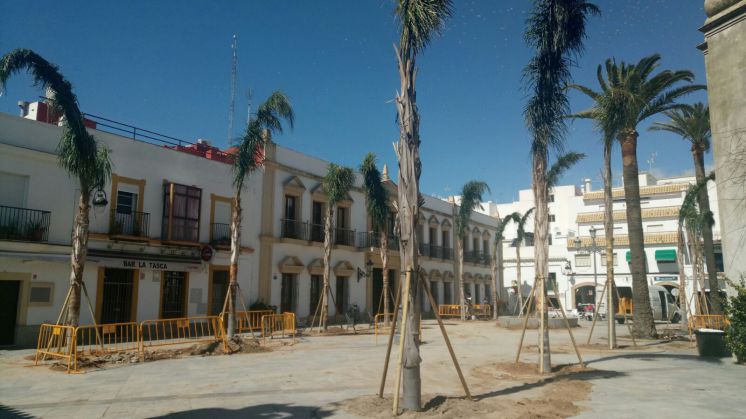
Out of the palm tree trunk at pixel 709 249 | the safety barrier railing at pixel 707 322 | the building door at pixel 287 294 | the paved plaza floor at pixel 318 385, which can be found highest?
the palm tree trunk at pixel 709 249

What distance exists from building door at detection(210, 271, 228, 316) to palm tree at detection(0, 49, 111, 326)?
8.93 metres

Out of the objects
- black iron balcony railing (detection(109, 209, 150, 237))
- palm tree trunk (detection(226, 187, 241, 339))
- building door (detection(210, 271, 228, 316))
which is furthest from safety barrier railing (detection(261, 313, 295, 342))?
black iron balcony railing (detection(109, 209, 150, 237))

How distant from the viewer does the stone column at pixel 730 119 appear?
11281mm

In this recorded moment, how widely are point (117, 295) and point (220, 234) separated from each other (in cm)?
476

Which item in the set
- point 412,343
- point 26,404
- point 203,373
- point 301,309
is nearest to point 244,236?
point 301,309

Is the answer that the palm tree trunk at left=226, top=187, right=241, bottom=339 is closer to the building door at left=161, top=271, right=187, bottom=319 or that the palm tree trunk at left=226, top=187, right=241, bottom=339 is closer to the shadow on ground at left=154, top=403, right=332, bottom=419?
the building door at left=161, top=271, right=187, bottom=319

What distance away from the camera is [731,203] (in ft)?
37.7

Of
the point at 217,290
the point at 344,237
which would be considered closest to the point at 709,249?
the point at 344,237

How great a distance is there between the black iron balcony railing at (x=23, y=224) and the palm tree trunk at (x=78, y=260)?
452 centimetres

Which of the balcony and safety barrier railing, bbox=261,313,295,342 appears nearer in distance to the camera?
safety barrier railing, bbox=261,313,295,342

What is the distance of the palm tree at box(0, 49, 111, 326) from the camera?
37.6 feet

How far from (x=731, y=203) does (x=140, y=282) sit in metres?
18.6

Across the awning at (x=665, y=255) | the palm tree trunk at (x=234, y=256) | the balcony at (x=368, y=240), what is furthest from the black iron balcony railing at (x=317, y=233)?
the awning at (x=665, y=255)

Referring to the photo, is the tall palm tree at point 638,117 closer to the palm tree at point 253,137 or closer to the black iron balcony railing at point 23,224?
the palm tree at point 253,137
